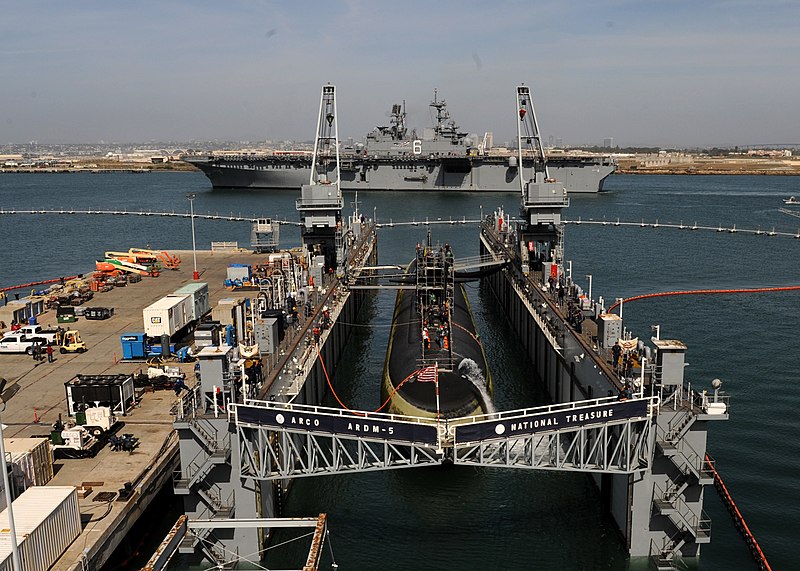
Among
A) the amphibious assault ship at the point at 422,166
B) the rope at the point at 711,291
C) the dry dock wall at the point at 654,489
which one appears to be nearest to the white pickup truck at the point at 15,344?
the dry dock wall at the point at 654,489

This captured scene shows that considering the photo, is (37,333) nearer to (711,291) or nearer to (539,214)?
(539,214)

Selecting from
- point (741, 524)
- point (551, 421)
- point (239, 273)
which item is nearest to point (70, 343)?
point (239, 273)

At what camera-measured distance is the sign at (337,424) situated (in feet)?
81.1

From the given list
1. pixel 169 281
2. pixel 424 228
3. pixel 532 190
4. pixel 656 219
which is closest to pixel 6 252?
pixel 169 281

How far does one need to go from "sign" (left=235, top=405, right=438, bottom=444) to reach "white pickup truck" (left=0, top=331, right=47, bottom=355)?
93.4 feet

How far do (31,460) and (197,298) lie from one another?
87.9ft

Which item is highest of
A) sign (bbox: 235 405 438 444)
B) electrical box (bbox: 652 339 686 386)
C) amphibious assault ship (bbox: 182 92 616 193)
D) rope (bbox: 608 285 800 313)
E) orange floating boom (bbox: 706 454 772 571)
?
amphibious assault ship (bbox: 182 92 616 193)

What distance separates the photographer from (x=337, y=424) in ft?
82.0

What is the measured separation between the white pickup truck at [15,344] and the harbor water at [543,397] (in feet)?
67.5

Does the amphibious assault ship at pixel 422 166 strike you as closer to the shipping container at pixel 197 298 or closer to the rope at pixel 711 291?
the rope at pixel 711 291

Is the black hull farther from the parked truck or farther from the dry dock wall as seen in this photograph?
the parked truck

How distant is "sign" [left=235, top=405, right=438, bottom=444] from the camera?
24.7 metres

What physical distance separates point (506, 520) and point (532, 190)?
95.5ft

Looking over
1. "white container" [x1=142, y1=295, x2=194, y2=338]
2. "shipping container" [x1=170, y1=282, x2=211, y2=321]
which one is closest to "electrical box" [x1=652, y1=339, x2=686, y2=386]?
"white container" [x1=142, y1=295, x2=194, y2=338]
